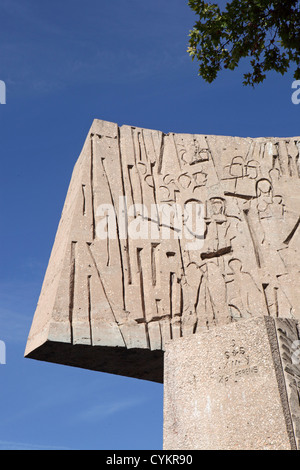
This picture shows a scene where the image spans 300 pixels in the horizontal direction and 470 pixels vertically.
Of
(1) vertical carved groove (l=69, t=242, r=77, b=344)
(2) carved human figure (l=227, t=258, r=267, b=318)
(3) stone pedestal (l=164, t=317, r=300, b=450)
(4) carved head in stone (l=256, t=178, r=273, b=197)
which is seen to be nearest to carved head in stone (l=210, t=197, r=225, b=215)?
(4) carved head in stone (l=256, t=178, r=273, b=197)

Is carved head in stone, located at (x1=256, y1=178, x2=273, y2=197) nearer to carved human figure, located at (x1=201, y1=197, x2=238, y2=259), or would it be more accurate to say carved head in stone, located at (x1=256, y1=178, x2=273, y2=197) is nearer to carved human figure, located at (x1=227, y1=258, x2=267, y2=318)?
carved human figure, located at (x1=201, y1=197, x2=238, y2=259)

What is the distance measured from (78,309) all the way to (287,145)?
14.5ft

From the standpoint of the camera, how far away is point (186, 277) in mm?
8836

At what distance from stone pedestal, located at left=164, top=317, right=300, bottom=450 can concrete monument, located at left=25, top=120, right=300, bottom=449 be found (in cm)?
1

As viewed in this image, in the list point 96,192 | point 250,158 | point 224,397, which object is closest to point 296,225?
point 250,158

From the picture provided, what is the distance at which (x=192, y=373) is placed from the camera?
6898mm

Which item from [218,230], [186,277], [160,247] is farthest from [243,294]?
[160,247]

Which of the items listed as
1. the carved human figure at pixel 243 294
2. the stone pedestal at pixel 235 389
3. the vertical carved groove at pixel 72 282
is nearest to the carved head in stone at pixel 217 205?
the carved human figure at pixel 243 294

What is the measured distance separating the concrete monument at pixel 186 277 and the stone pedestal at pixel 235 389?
12mm

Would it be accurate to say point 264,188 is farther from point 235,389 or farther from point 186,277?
point 235,389

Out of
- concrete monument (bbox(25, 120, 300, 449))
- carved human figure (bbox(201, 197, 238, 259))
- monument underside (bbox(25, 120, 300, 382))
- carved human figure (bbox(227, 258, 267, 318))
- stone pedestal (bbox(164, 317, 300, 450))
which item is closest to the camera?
stone pedestal (bbox(164, 317, 300, 450))

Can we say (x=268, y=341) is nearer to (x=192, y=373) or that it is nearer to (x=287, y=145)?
(x=192, y=373)

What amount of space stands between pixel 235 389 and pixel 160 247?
2834 millimetres

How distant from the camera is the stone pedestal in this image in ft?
20.5
